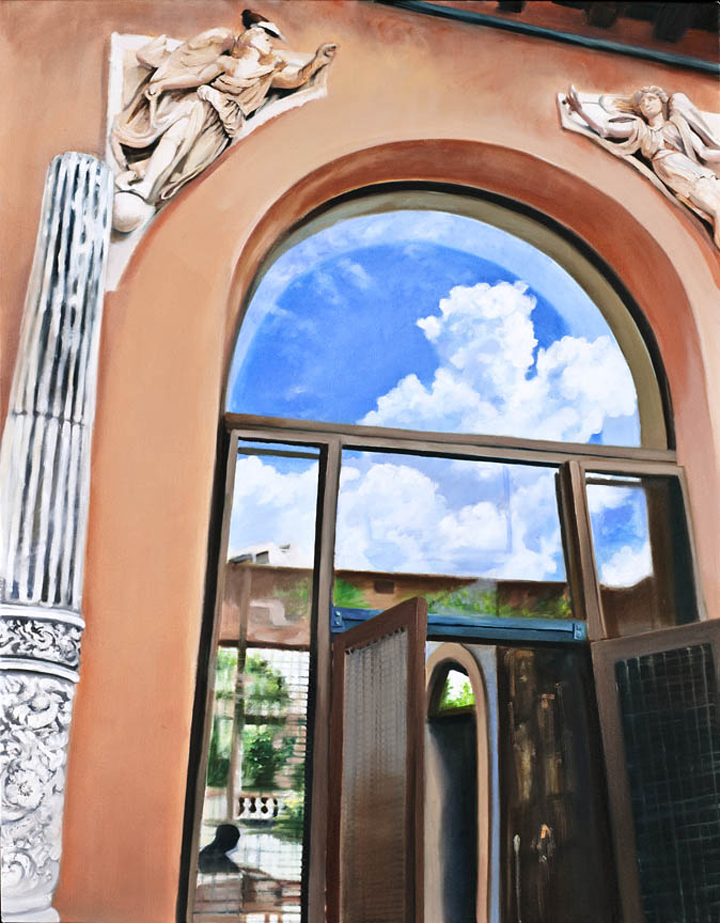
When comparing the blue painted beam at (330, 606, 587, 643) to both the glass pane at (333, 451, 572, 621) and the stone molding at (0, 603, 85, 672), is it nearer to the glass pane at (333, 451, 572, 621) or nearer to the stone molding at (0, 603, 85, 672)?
the glass pane at (333, 451, 572, 621)

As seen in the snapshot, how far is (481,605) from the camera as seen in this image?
4.30 meters

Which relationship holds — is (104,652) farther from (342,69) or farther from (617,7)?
(617,7)

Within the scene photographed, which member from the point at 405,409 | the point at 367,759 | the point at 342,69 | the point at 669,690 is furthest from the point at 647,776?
the point at 342,69

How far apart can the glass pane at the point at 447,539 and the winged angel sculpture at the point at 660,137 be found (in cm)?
163

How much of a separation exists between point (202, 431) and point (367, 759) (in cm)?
140

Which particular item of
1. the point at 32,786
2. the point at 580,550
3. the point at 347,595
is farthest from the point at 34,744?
the point at 580,550

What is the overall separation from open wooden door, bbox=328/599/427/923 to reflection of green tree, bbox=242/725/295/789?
189mm

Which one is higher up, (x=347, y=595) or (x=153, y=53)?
(x=153, y=53)

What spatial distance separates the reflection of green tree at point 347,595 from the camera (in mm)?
4184

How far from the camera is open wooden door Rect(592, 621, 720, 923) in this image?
3785 mm

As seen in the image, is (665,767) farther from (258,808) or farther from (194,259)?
(194,259)

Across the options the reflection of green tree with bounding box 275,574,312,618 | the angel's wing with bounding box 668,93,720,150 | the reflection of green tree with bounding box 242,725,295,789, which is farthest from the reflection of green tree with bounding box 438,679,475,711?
the angel's wing with bounding box 668,93,720,150

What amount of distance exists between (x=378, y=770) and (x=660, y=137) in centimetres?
321

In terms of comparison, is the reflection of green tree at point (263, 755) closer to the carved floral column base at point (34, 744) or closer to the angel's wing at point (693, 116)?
the carved floral column base at point (34, 744)
